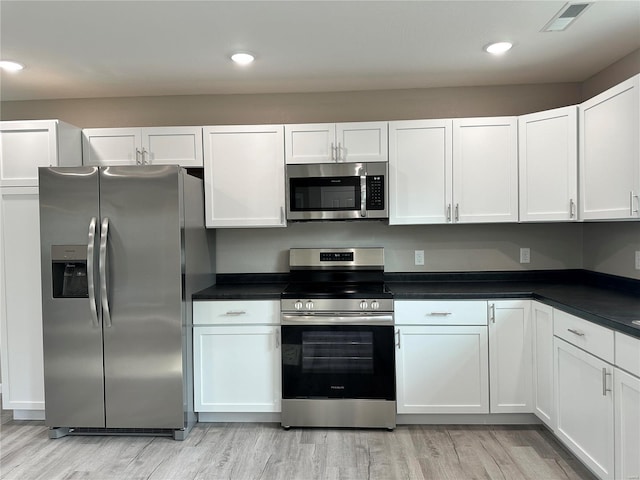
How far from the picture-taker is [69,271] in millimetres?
2742

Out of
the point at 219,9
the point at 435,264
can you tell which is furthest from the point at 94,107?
the point at 435,264

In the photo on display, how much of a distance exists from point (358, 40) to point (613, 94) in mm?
1483

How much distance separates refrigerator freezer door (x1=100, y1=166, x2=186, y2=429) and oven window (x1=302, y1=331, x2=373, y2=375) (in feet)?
2.81

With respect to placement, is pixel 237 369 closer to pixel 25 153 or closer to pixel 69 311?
pixel 69 311

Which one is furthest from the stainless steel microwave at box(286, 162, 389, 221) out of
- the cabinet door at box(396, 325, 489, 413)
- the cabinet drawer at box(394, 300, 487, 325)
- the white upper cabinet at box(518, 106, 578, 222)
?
the white upper cabinet at box(518, 106, 578, 222)

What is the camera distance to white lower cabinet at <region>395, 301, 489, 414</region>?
2.77 m

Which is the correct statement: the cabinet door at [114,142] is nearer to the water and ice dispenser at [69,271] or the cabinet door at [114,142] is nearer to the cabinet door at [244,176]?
the cabinet door at [244,176]

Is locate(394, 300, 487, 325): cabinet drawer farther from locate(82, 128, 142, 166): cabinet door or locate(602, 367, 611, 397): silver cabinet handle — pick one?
locate(82, 128, 142, 166): cabinet door

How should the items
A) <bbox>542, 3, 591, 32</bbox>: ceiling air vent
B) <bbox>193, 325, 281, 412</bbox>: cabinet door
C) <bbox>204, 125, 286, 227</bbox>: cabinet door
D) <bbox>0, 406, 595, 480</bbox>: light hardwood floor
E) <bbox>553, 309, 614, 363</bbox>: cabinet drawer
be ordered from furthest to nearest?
<bbox>204, 125, 286, 227</bbox>: cabinet door
<bbox>193, 325, 281, 412</bbox>: cabinet door
<bbox>0, 406, 595, 480</bbox>: light hardwood floor
<bbox>542, 3, 591, 32</bbox>: ceiling air vent
<bbox>553, 309, 614, 363</bbox>: cabinet drawer

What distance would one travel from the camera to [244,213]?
124 inches

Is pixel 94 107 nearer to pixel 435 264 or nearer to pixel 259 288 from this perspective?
pixel 259 288

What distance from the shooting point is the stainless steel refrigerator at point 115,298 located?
2.67 meters

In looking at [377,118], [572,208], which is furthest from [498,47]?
[572,208]

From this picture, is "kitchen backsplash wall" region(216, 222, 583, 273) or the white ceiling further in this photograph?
"kitchen backsplash wall" region(216, 222, 583, 273)
